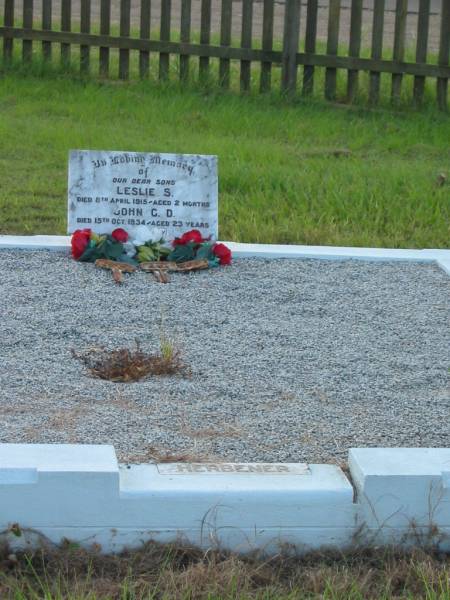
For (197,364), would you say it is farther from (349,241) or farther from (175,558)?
(349,241)

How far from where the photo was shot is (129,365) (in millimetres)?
3820

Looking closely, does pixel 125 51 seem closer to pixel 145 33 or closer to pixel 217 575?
pixel 145 33

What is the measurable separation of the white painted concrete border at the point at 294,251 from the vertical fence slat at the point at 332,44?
421 centimetres

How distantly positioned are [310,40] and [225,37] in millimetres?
716

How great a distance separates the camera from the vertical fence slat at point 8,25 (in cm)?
993

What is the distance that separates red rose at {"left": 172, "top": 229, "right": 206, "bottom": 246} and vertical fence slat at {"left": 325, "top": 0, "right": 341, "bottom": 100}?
4537mm

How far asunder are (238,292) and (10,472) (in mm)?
2162

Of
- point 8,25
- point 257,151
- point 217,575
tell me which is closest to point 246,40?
point 8,25

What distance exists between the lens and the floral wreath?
5148 mm

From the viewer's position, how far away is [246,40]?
9.55 m

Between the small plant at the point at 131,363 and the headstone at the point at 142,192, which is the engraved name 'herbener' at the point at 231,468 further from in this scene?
the headstone at the point at 142,192

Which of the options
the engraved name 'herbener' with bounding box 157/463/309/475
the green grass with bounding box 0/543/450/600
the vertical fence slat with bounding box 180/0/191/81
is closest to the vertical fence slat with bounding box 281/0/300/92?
the vertical fence slat with bounding box 180/0/191/81

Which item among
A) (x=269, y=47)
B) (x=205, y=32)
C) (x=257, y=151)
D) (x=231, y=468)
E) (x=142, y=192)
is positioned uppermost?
(x=205, y=32)

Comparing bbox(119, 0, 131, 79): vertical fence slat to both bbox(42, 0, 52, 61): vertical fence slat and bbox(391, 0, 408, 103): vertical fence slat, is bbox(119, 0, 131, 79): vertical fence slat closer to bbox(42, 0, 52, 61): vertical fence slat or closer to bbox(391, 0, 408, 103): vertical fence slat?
bbox(42, 0, 52, 61): vertical fence slat
